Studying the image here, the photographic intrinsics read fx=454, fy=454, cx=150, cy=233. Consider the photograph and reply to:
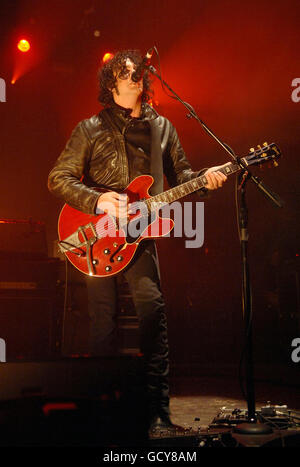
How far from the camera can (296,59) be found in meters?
5.28

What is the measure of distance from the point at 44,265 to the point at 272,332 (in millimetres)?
3058

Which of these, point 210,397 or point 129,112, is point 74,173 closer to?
point 129,112

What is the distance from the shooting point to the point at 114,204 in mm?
2465

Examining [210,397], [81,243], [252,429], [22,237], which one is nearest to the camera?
[252,429]

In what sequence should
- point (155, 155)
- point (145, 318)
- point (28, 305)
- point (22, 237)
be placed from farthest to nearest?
point (22, 237) < point (28, 305) < point (155, 155) < point (145, 318)

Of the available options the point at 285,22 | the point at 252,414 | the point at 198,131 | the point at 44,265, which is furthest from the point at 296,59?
the point at 252,414

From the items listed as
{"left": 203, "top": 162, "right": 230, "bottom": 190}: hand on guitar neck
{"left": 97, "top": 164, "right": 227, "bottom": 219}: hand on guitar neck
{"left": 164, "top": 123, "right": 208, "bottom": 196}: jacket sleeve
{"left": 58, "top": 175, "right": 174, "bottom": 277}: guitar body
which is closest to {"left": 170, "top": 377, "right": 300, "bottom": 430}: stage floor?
{"left": 58, "top": 175, "right": 174, "bottom": 277}: guitar body

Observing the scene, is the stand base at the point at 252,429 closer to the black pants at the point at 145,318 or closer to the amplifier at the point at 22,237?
the black pants at the point at 145,318

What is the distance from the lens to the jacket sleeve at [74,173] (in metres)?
2.54

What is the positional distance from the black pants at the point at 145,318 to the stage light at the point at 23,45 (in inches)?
175

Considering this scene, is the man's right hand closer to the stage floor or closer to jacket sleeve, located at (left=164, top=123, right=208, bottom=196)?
jacket sleeve, located at (left=164, top=123, right=208, bottom=196)

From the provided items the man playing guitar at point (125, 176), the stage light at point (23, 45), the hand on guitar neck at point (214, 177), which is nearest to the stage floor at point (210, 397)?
the man playing guitar at point (125, 176)

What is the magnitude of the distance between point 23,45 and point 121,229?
14.3 ft

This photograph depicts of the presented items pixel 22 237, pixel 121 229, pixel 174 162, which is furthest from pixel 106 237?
pixel 22 237
